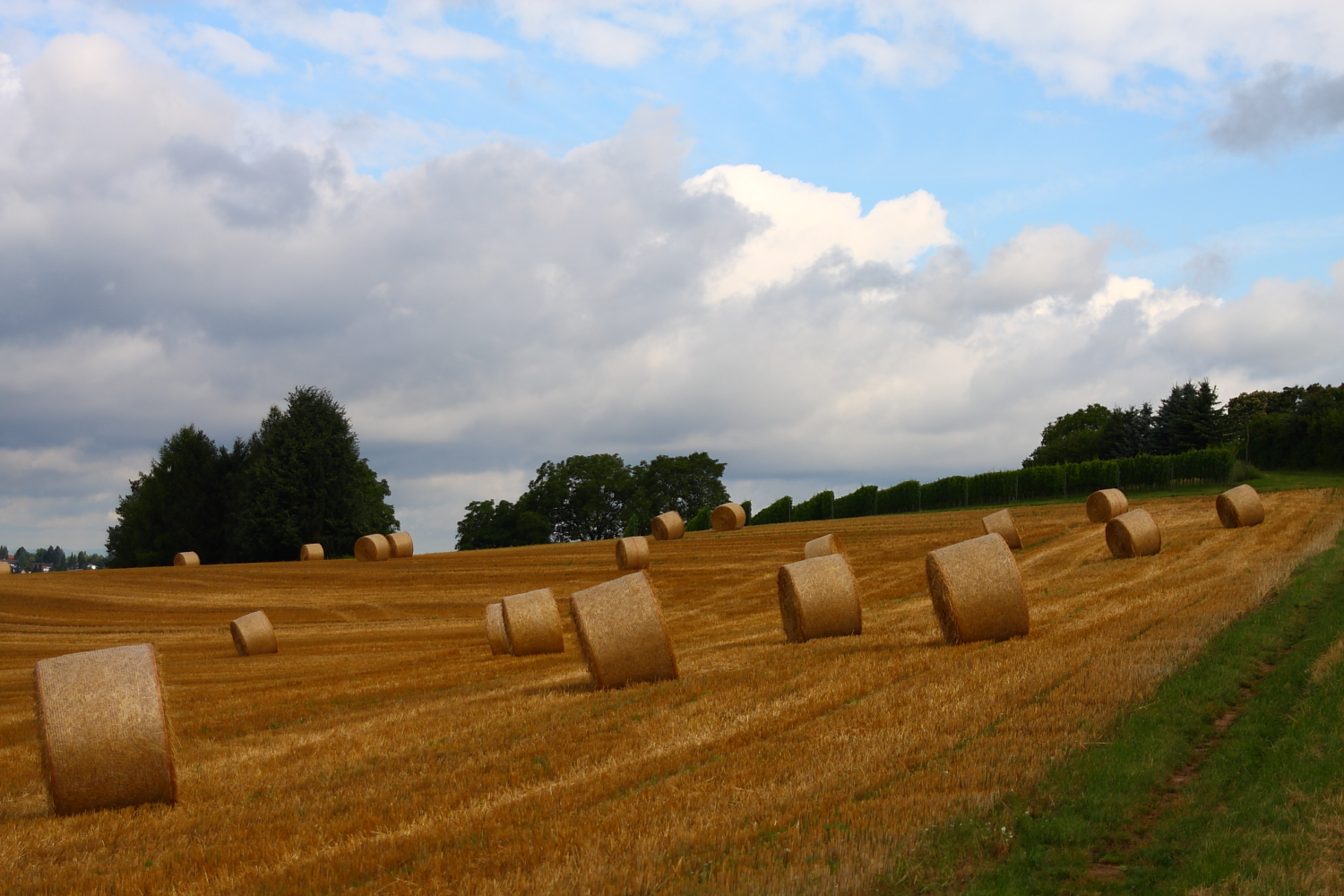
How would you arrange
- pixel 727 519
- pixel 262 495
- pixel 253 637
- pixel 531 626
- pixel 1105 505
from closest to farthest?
pixel 531 626 → pixel 253 637 → pixel 1105 505 → pixel 727 519 → pixel 262 495

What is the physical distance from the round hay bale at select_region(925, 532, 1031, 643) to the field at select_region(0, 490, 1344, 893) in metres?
0.40

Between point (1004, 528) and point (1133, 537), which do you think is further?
point (1004, 528)

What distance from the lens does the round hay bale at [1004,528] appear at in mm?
32188

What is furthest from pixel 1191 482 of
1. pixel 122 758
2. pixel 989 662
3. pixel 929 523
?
pixel 122 758

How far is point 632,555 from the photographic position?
3800cm

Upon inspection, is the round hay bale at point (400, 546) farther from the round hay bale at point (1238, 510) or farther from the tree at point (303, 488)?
the round hay bale at point (1238, 510)

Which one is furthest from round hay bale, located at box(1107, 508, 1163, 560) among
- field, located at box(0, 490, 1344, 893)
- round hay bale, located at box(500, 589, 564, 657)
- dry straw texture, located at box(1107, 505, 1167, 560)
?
round hay bale, located at box(500, 589, 564, 657)

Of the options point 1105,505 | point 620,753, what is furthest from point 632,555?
point 620,753

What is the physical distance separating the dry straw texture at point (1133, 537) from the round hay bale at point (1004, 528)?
18.6ft

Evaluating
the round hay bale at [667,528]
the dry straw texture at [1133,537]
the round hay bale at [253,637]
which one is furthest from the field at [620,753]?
the round hay bale at [667,528]

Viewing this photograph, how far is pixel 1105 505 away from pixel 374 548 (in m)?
31.0

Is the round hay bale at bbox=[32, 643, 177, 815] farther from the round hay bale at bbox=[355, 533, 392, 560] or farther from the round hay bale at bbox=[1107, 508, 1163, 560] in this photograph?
the round hay bale at bbox=[355, 533, 392, 560]

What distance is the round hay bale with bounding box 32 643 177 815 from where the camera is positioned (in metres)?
8.86

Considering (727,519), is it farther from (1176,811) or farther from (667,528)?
(1176,811)
